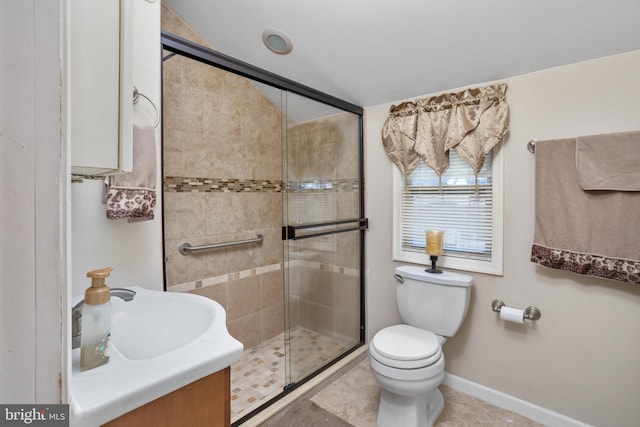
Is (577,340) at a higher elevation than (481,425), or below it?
higher

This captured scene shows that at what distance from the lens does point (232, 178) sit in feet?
7.73

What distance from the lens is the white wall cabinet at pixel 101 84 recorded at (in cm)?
48

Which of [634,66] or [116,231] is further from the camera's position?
[634,66]

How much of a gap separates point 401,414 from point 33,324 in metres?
1.76

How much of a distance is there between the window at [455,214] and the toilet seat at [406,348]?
1.69ft

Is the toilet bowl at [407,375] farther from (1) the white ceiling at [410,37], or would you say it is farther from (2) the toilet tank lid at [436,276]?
(1) the white ceiling at [410,37]

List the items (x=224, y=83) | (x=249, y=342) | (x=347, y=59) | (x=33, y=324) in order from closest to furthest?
(x=33, y=324) → (x=347, y=59) → (x=224, y=83) → (x=249, y=342)

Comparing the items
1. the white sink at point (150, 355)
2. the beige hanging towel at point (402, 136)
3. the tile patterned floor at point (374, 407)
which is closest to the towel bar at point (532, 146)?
the beige hanging towel at point (402, 136)

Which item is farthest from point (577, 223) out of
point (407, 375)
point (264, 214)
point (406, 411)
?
point (264, 214)

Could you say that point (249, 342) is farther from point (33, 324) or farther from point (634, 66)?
point (634, 66)

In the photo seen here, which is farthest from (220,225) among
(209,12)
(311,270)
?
(209,12)

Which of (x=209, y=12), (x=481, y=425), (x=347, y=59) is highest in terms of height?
(x=209, y=12)

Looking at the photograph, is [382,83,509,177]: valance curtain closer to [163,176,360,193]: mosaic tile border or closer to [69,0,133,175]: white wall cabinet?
[163,176,360,193]: mosaic tile border

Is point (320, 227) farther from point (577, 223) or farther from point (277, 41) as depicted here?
point (577, 223)
